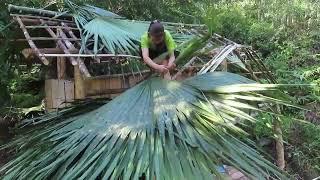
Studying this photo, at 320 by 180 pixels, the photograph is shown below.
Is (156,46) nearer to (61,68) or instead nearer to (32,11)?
(61,68)

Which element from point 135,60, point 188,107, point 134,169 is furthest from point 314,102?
point 134,169

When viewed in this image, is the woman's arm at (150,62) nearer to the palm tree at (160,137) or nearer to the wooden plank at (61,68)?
the palm tree at (160,137)

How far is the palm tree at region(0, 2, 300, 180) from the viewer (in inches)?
101

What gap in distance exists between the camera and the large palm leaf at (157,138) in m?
2.57

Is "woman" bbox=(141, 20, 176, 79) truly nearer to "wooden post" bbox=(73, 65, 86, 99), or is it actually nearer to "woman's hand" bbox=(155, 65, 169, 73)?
"woman's hand" bbox=(155, 65, 169, 73)

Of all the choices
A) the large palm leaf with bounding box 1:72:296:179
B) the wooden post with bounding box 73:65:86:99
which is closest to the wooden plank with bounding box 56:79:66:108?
the wooden post with bounding box 73:65:86:99

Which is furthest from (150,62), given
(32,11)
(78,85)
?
(32,11)

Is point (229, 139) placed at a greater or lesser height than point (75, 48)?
lesser

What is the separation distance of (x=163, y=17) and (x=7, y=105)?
2.98m

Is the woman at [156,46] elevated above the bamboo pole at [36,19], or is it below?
below

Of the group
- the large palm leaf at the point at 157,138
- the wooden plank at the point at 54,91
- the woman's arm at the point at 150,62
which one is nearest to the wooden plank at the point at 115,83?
the wooden plank at the point at 54,91

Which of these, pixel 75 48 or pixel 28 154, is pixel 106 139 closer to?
pixel 28 154

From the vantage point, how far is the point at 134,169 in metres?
2.55

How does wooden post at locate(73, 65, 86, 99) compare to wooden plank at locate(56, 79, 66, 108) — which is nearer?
wooden post at locate(73, 65, 86, 99)
